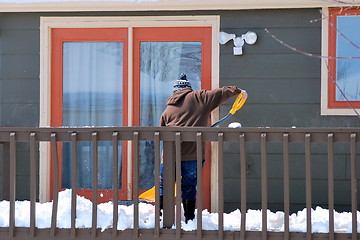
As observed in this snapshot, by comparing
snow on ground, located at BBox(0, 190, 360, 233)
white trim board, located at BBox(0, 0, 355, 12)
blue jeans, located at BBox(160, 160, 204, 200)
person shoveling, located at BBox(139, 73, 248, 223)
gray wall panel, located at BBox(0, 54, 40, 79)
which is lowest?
snow on ground, located at BBox(0, 190, 360, 233)

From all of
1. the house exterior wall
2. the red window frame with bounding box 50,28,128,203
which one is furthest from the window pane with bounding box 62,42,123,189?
the house exterior wall

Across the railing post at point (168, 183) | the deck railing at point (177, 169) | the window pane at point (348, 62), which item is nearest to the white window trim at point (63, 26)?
the window pane at point (348, 62)

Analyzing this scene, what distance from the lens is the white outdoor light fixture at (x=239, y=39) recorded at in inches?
271

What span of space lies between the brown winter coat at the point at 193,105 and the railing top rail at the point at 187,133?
2.55ft

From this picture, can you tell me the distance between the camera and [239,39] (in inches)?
271

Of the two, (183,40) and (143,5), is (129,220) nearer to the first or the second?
(183,40)

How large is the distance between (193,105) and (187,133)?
0.89 metres

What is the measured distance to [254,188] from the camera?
6871 mm

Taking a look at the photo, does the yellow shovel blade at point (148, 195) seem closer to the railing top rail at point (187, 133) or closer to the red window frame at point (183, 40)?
the red window frame at point (183, 40)

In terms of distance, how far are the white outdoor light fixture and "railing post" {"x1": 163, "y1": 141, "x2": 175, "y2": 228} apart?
2.07m

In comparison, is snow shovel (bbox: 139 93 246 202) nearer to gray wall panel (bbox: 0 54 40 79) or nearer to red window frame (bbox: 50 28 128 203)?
red window frame (bbox: 50 28 128 203)

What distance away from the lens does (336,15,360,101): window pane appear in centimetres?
679

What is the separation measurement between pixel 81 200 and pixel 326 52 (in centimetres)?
306

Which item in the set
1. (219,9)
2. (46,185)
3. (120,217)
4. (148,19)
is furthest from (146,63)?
(120,217)
